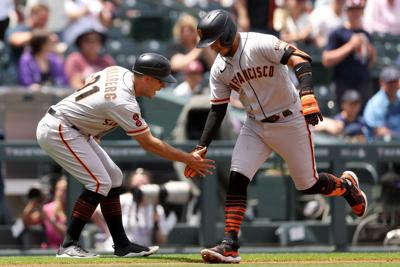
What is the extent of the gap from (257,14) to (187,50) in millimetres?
1281

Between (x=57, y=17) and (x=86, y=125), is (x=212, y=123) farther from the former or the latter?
(x=57, y=17)

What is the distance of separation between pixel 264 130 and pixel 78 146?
1.32 metres

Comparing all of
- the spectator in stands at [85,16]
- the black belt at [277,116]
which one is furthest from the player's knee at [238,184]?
the spectator in stands at [85,16]

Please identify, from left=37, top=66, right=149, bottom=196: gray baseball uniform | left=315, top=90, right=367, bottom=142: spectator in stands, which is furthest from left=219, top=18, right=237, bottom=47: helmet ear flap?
left=315, top=90, right=367, bottom=142: spectator in stands

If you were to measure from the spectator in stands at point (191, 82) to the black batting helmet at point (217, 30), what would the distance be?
172 inches

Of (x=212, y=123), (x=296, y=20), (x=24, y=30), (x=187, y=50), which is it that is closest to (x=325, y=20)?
(x=296, y=20)

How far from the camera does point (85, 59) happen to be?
1227 centimetres

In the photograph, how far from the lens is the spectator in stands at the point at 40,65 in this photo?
11898 mm

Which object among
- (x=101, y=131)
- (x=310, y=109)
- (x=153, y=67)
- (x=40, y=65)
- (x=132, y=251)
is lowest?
(x=132, y=251)

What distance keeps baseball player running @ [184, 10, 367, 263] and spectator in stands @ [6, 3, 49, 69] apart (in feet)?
15.6

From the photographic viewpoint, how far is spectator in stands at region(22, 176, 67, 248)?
34.8 feet

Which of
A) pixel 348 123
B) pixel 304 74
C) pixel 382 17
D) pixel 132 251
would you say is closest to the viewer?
pixel 304 74

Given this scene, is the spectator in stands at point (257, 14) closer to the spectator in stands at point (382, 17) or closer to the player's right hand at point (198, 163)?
the spectator in stands at point (382, 17)

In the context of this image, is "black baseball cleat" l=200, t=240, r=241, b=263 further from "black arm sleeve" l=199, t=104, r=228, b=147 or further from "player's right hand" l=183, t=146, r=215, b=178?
"black arm sleeve" l=199, t=104, r=228, b=147
